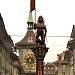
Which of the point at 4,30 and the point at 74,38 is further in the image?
the point at 74,38

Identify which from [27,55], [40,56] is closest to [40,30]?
[40,56]

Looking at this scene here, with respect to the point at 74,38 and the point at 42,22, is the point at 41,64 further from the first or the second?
the point at 74,38

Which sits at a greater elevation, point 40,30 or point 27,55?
point 27,55

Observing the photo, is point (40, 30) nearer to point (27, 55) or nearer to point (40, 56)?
point (40, 56)

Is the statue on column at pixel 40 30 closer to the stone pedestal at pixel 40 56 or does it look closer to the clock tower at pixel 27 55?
the stone pedestal at pixel 40 56

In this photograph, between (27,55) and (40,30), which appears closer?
(40,30)

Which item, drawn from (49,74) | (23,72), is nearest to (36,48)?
(23,72)

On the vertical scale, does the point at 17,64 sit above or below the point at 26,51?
below

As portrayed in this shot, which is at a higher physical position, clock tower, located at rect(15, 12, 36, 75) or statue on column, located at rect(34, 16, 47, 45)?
clock tower, located at rect(15, 12, 36, 75)

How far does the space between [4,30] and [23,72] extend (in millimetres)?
87902

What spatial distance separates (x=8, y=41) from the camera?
93.5m

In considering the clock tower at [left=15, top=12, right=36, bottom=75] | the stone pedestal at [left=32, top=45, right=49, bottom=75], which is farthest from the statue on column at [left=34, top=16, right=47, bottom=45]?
the clock tower at [left=15, top=12, right=36, bottom=75]

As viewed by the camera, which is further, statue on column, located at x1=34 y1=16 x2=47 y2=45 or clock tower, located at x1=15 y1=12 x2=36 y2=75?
clock tower, located at x1=15 y1=12 x2=36 y2=75

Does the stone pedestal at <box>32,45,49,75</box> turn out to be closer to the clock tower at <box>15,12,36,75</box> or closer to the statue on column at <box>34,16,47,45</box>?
the statue on column at <box>34,16,47,45</box>
